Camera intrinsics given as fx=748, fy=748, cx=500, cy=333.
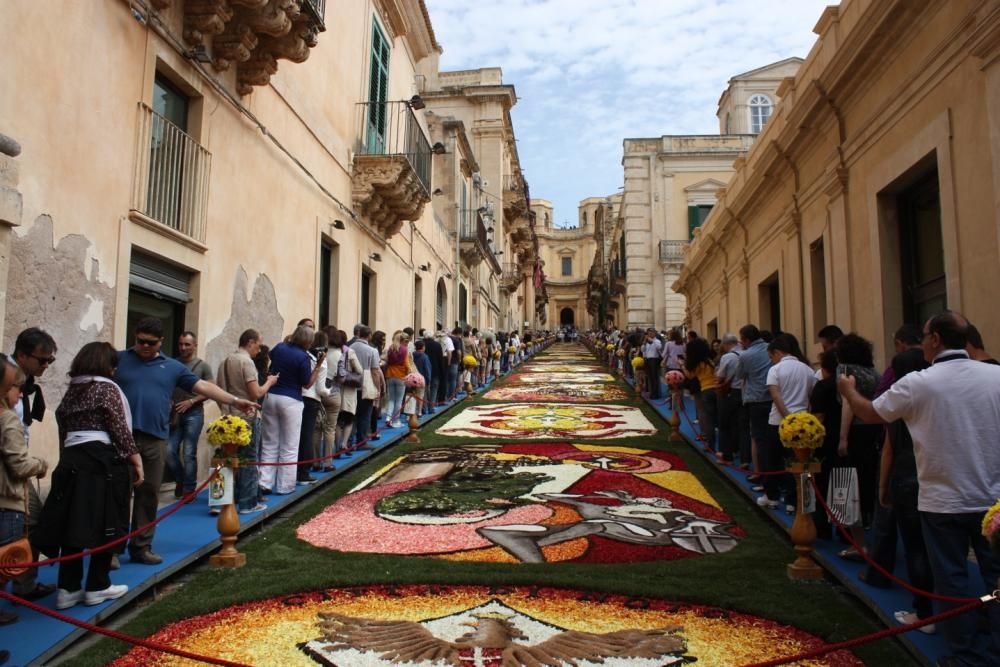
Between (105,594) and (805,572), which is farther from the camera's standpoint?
(805,572)

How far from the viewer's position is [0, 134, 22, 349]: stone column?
18.6 feet

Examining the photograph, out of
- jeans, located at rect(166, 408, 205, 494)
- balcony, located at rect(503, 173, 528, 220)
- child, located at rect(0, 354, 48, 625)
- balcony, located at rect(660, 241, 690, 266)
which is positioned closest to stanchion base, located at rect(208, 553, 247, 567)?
child, located at rect(0, 354, 48, 625)

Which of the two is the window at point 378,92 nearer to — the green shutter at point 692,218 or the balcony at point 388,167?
the balcony at point 388,167

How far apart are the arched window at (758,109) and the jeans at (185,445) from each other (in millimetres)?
36377

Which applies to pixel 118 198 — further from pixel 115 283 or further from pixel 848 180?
pixel 848 180

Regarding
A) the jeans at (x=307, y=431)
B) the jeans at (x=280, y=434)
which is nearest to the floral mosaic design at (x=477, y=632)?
the jeans at (x=280, y=434)

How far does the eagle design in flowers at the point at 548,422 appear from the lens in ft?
46.3

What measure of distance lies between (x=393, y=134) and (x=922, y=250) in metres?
13.3

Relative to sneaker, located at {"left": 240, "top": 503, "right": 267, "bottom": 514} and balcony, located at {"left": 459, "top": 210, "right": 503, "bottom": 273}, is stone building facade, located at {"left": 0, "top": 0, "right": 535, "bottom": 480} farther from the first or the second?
balcony, located at {"left": 459, "top": 210, "right": 503, "bottom": 273}

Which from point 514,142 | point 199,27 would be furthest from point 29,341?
point 514,142

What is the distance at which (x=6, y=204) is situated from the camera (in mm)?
5676

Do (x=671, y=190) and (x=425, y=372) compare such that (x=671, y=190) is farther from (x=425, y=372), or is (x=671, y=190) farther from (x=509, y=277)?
(x=425, y=372)

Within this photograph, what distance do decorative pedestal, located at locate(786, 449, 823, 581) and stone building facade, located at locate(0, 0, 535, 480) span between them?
241 inches

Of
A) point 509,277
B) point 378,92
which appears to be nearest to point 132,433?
point 378,92
